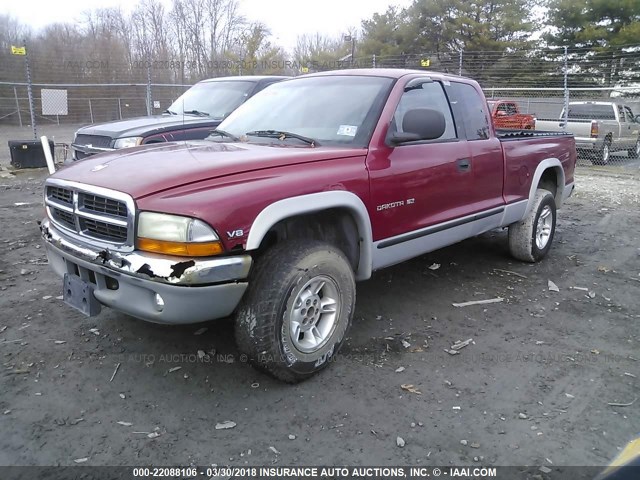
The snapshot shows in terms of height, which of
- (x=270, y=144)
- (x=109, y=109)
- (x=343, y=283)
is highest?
(x=109, y=109)

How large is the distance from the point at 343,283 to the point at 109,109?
80.9 feet

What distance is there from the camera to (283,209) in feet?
9.25

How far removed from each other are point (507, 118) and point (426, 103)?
503 inches

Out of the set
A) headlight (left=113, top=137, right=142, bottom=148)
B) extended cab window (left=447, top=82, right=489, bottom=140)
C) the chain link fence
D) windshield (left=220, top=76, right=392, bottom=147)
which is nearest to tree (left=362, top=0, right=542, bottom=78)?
the chain link fence

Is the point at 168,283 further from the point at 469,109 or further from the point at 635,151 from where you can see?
the point at 635,151

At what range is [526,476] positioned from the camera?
7.81ft

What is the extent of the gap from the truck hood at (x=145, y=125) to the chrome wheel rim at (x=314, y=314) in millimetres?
4838

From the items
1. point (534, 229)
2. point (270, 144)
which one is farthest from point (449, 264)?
point (270, 144)

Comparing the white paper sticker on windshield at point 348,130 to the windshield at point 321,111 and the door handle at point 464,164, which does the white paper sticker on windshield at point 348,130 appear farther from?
the door handle at point 464,164

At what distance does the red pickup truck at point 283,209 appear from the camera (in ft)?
8.54

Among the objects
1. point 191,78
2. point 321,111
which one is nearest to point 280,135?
point 321,111

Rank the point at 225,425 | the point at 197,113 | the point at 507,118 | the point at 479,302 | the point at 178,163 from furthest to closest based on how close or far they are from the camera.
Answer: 1. the point at 507,118
2. the point at 197,113
3. the point at 479,302
4. the point at 178,163
5. the point at 225,425

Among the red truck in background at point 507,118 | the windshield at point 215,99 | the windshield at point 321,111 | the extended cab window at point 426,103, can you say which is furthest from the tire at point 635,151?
the windshield at point 321,111

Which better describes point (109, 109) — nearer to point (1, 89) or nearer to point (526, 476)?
point (1, 89)
